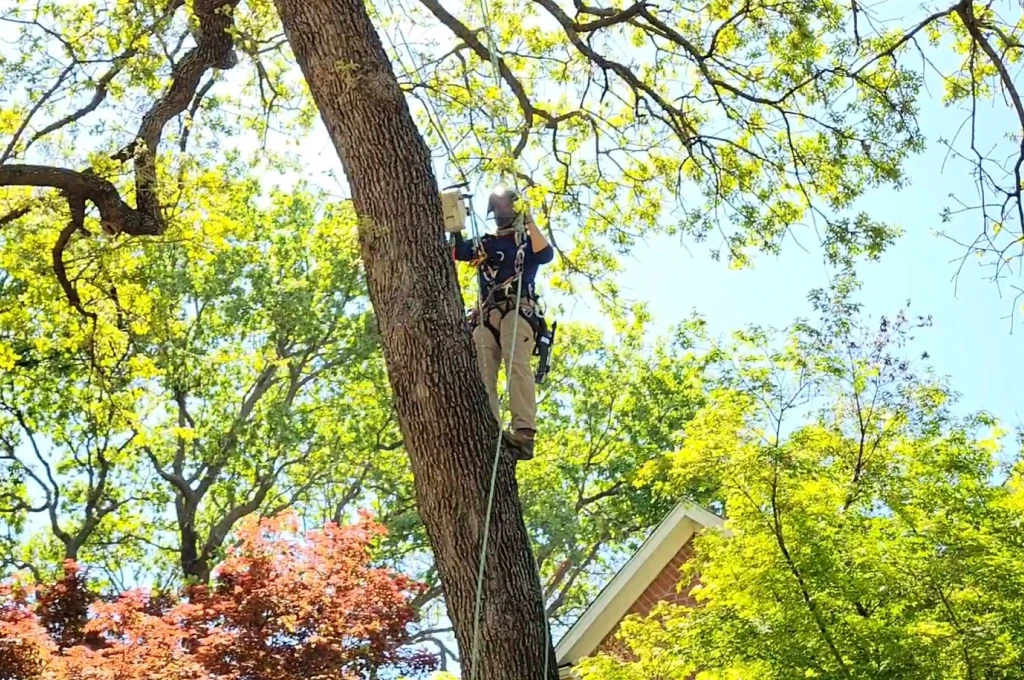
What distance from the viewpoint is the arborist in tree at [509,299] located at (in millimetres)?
4562

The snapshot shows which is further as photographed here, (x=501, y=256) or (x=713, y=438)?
(x=713, y=438)

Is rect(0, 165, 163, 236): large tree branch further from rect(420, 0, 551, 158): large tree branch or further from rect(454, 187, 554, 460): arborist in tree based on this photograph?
rect(454, 187, 554, 460): arborist in tree

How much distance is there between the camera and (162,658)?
28.9 feet

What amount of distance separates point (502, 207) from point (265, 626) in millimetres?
5465

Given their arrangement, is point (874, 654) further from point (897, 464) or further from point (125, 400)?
point (125, 400)

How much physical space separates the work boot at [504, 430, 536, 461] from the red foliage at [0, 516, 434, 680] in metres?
5.09

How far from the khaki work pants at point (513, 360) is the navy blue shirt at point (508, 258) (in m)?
0.16

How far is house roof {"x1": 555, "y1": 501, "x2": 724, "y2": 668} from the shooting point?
32.3 feet

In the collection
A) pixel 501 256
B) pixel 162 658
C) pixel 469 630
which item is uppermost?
pixel 162 658

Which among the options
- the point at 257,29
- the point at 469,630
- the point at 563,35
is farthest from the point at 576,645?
the point at 469,630

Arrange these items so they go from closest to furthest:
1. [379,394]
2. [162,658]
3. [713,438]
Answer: [713,438] → [162,658] → [379,394]

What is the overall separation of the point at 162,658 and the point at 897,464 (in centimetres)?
617

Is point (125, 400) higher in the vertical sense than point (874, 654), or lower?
higher

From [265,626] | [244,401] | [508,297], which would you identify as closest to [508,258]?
[508,297]
